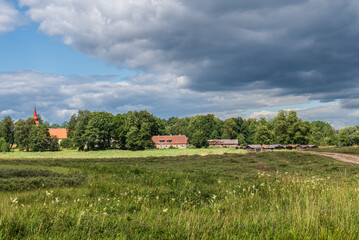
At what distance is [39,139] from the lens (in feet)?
302

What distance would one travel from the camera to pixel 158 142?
13188 cm

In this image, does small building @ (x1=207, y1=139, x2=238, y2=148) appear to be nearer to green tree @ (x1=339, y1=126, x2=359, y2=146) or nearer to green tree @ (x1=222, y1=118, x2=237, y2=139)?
green tree @ (x1=222, y1=118, x2=237, y2=139)

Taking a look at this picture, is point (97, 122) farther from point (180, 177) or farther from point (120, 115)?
point (180, 177)

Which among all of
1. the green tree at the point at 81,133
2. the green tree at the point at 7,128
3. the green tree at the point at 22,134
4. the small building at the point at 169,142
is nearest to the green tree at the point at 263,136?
the small building at the point at 169,142

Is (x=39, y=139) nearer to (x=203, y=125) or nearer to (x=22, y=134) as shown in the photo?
(x=22, y=134)

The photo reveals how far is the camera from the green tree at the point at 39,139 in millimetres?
91781

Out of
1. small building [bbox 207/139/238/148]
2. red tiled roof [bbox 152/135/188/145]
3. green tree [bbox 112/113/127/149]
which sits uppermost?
green tree [bbox 112/113/127/149]

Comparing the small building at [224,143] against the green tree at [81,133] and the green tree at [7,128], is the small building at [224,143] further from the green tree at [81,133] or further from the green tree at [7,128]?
the green tree at [7,128]

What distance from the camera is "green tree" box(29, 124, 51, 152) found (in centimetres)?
9178

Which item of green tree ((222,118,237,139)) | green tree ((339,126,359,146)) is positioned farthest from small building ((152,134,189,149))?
green tree ((339,126,359,146))

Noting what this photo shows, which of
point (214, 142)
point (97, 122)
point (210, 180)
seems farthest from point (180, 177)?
point (214, 142)

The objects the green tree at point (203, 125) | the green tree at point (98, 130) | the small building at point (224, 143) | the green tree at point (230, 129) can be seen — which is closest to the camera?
the green tree at point (98, 130)

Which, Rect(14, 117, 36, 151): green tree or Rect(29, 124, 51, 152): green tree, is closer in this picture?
Rect(29, 124, 51, 152): green tree

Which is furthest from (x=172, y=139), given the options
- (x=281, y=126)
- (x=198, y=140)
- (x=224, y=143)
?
(x=281, y=126)
